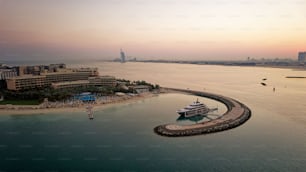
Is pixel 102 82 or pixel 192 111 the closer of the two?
pixel 192 111

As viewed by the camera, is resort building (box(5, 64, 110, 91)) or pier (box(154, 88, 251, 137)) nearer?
pier (box(154, 88, 251, 137))

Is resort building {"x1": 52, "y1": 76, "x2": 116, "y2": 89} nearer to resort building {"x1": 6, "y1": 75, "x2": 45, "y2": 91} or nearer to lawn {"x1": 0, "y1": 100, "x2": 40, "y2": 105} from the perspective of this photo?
resort building {"x1": 6, "y1": 75, "x2": 45, "y2": 91}

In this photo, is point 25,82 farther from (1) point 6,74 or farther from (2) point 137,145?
(2) point 137,145

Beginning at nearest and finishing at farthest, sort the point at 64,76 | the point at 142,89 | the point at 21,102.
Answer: the point at 21,102
the point at 142,89
the point at 64,76

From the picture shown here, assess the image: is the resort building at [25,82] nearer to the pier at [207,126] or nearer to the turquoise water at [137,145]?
the turquoise water at [137,145]

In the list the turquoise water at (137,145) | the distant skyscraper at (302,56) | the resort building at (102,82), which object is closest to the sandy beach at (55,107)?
the turquoise water at (137,145)

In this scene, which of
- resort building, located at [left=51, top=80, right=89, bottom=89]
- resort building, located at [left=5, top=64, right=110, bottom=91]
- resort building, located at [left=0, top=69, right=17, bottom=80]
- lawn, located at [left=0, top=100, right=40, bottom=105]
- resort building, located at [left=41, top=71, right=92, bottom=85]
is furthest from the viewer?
resort building, located at [left=0, top=69, right=17, bottom=80]

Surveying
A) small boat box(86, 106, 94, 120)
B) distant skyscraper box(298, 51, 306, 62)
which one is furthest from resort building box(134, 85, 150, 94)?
distant skyscraper box(298, 51, 306, 62)

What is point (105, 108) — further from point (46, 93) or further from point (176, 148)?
point (176, 148)

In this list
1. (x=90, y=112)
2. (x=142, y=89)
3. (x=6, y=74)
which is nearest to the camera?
(x=90, y=112)

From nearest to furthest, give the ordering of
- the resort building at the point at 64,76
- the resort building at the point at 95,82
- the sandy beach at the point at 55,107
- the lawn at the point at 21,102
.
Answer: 1. the sandy beach at the point at 55,107
2. the lawn at the point at 21,102
3. the resort building at the point at 95,82
4. the resort building at the point at 64,76

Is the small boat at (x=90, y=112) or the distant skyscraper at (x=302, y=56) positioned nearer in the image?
the small boat at (x=90, y=112)

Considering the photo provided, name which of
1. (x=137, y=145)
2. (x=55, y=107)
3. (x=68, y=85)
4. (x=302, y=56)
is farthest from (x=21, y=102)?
(x=302, y=56)
